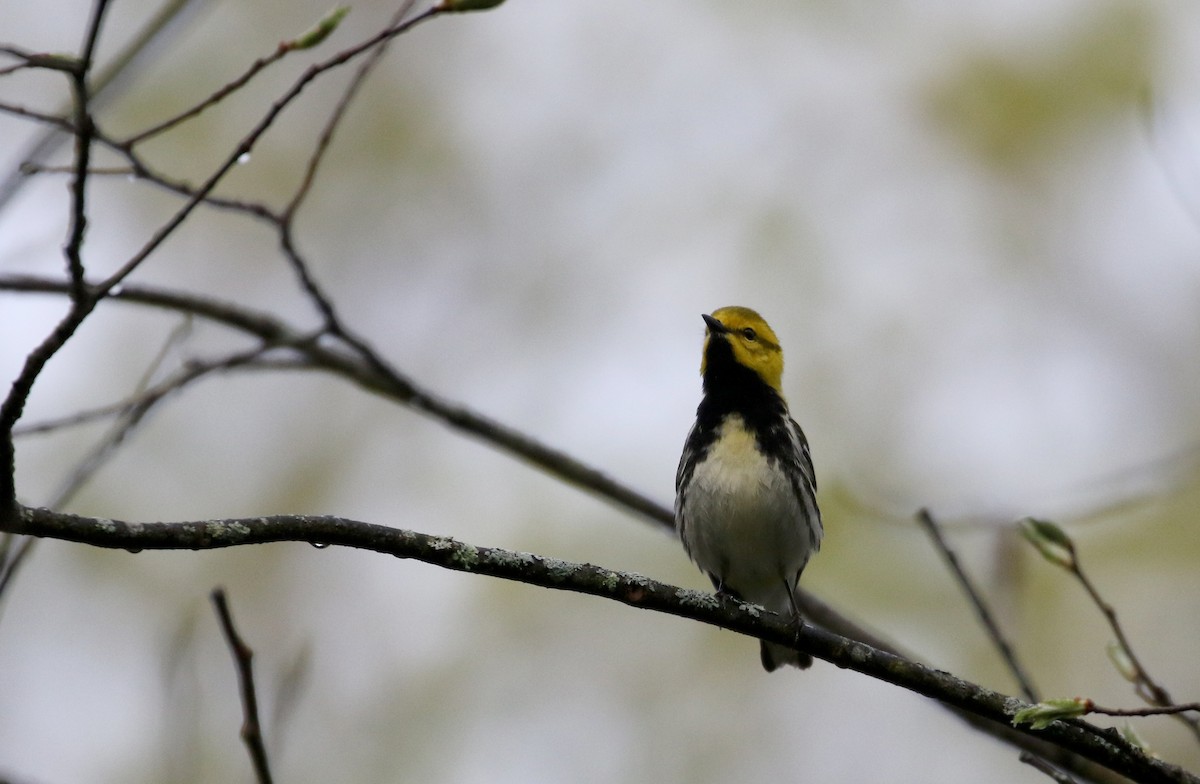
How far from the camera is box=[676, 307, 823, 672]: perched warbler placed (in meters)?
5.18

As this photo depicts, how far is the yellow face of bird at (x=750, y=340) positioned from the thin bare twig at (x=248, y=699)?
354cm

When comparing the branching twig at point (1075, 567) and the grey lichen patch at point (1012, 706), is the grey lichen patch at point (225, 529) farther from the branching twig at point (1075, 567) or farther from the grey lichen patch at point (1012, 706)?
the branching twig at point (1075, 567)

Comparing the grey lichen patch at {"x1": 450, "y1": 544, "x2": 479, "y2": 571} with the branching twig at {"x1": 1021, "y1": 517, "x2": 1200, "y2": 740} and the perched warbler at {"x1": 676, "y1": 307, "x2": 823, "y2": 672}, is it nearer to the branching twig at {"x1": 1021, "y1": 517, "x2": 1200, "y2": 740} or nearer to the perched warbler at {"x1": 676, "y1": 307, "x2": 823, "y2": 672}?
the branching twig at {"x1": 1021, "y1": 517, "x2": 1200, "y2": 740}

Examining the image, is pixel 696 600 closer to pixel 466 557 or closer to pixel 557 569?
pixel 557 569

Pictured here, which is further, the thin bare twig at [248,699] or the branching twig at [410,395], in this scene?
the branching twig at [410,395]

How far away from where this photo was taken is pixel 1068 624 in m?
10.3

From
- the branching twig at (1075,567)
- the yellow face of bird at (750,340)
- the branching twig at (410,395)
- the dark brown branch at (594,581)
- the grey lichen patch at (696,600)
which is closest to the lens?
the dark brown branch at (594,581)

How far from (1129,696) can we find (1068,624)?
1.03 metres

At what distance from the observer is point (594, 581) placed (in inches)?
121

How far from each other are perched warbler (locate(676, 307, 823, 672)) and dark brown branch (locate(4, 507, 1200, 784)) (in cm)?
165

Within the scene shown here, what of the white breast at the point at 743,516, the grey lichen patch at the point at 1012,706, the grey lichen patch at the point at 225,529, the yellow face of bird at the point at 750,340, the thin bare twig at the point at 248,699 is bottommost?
the grey lichen patch at the point at 1012,706

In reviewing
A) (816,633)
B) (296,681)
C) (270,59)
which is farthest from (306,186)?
(816,633)

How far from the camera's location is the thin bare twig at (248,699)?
2908mm

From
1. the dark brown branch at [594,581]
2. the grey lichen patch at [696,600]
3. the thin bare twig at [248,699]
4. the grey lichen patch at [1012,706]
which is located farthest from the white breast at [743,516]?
the thin bare twig at [248,699]
